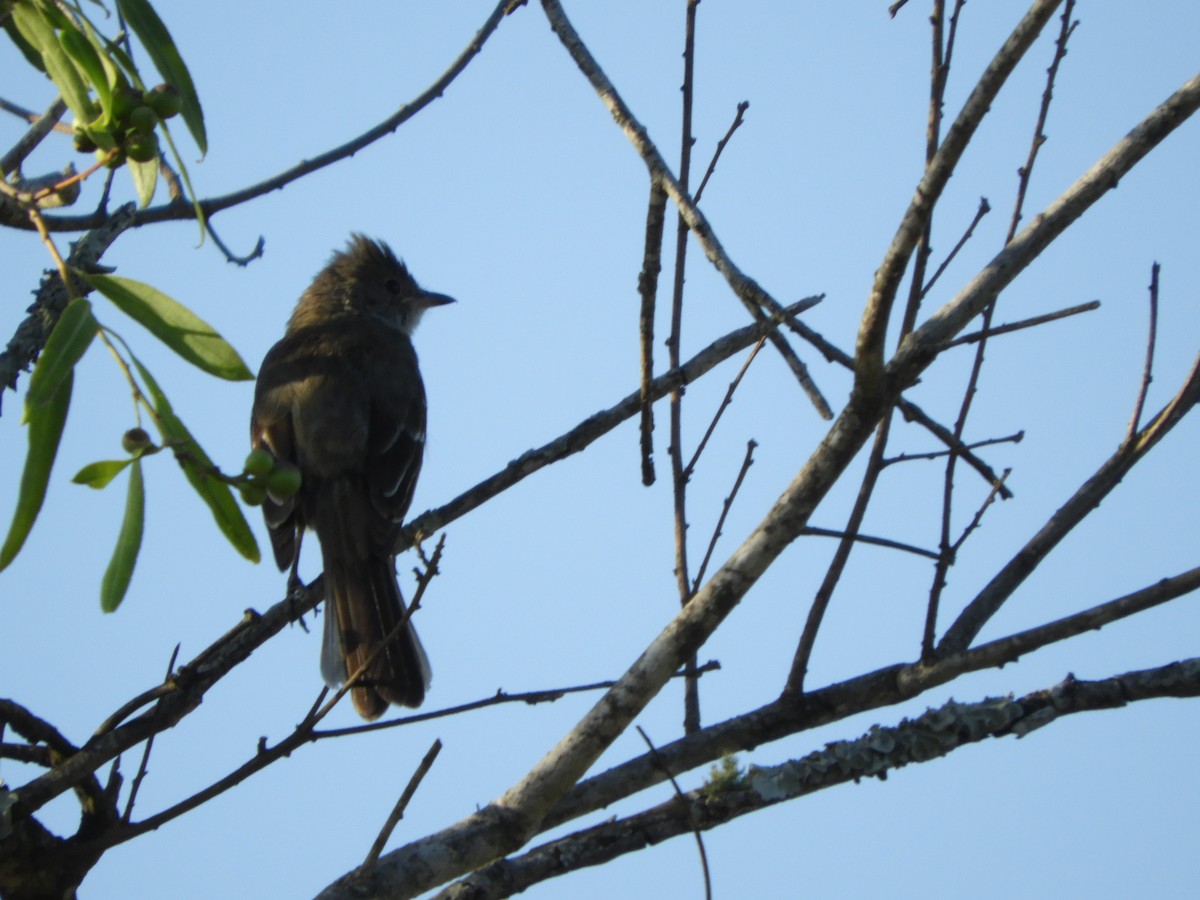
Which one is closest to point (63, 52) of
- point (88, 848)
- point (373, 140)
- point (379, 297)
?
point (373, 140)

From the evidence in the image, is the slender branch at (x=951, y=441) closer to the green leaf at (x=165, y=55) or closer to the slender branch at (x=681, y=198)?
the slender branch at (x=681, y=198)

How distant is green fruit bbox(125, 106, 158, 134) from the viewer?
2.58 meters

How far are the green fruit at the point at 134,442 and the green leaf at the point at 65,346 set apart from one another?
16 centimetres

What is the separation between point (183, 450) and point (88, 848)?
178 centimetres

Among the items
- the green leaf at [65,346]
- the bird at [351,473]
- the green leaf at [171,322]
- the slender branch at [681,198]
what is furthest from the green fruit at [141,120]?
the bird at [351,473]

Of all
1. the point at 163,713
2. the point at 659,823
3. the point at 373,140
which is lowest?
the point at 659,823

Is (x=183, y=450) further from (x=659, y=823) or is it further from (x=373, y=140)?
(x=373, y=140)

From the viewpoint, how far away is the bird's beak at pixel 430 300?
871 centimetres

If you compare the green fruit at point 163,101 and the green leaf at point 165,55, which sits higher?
the green leaf at point 165,55

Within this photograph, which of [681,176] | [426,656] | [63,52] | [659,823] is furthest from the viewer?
[426,656]

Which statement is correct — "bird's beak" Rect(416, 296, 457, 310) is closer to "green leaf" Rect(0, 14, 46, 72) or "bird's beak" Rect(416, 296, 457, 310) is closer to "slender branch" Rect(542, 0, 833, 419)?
"slender branch" Rect(542, 0, 833, 419)

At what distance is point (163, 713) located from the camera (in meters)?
3.60

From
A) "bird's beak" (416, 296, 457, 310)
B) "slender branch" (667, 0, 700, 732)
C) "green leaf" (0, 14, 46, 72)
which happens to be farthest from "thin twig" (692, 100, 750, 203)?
"bird's beak" (416, 296, 457, 310)

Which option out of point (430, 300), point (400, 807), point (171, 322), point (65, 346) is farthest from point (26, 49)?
point (430, 300)
